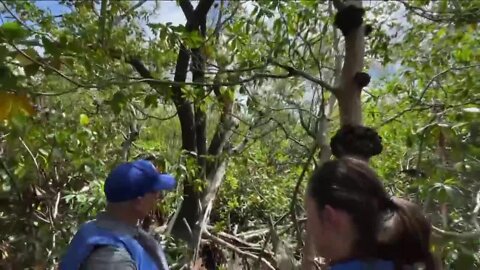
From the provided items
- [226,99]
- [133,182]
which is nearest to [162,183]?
[133,182]

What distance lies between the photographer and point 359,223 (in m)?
1.45

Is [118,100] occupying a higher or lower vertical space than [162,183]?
higher

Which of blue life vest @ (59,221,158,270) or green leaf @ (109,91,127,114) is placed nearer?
blue life vest @ (59,221,158,270)

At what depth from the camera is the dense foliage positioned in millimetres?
2703

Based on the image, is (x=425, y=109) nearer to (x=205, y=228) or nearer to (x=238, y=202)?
(x=205, y=228)

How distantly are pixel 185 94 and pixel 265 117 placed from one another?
2.54 ft

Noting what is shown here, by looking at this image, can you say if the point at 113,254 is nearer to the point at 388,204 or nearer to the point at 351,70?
the point at 351,70

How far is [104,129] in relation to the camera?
533cm

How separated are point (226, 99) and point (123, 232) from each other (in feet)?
6.76

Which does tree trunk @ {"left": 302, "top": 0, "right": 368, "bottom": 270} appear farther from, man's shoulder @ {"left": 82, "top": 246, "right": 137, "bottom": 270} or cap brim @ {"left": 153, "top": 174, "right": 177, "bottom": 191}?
cap brim @ {"left": 153, "top": 174, "right": 177, "bottom": 191}

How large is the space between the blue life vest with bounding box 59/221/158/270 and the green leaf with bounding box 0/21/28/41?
0.70 m

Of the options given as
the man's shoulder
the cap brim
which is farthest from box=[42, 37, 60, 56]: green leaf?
the man's shoulder

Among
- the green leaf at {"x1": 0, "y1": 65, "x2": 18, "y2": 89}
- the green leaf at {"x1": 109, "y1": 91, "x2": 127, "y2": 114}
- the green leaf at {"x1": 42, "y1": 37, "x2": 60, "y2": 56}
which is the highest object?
the green leaf at {"x1": 42, "y1": 37, "x2": 60, "y2": 56}

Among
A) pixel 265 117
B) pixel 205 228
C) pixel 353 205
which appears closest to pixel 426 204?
pixel 353 205
